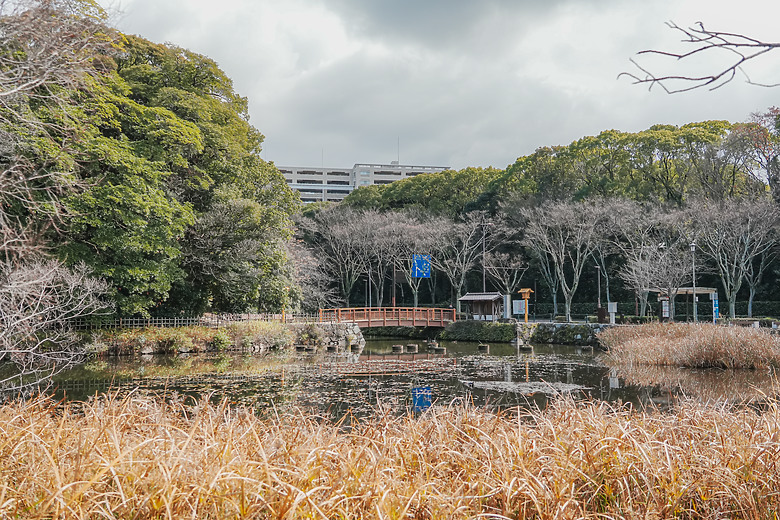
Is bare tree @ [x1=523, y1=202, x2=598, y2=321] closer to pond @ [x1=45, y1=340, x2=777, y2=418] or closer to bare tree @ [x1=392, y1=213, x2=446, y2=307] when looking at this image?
bare tree @ [x1=392, y1=213, x2=446, y2=307]

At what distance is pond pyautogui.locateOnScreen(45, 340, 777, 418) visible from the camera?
10250 millimetres

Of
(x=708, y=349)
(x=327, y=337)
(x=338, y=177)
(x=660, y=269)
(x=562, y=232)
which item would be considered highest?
(x=338, y=177)

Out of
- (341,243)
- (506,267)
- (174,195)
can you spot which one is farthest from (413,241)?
(174,195)

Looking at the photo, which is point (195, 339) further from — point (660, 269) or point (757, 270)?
point (757, 270)

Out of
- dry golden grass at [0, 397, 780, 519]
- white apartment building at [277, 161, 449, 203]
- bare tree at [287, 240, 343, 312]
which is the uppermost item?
white apartment building at [277, 161, 449, 203]

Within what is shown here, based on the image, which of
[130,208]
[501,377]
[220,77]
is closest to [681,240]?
[501,377]

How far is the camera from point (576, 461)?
3.47 metres

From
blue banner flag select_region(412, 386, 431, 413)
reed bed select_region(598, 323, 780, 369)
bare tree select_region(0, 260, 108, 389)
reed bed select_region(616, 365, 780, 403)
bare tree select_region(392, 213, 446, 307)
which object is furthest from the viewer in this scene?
bare tree select_region(392, 213, 446, 307)

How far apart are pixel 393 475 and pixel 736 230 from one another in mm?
25805

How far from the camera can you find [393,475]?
321 centimetres

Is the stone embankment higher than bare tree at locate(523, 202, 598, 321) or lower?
lower

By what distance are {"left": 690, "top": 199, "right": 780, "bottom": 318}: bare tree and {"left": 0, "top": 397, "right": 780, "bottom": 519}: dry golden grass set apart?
23578mm

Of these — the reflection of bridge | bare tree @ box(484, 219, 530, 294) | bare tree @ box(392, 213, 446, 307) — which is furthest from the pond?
bare tree @ box(392, 213, 446, 307)

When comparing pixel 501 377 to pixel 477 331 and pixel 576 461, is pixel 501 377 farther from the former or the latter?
pixel 477 331
